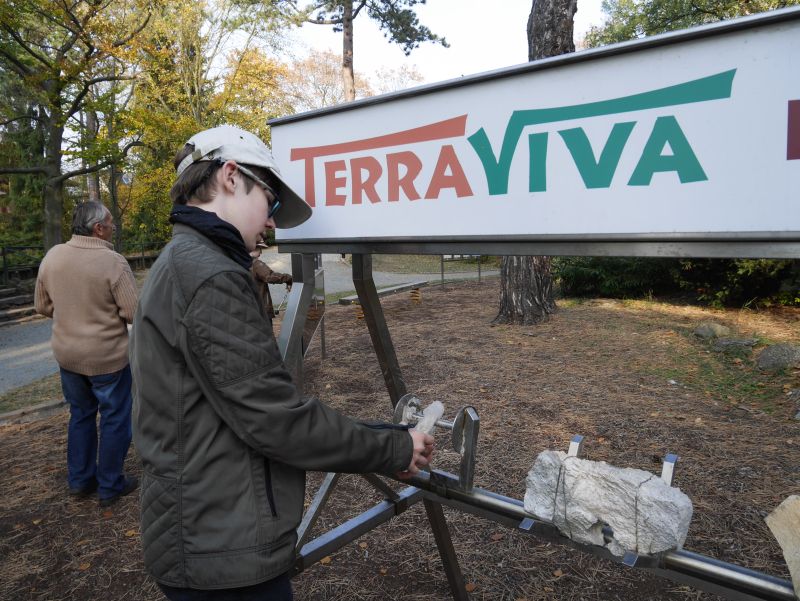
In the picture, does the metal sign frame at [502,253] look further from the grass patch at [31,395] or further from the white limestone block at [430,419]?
the grass patch at [31,395]

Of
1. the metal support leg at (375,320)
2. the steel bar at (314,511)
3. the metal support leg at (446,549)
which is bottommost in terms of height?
the metal support leg at (446,549)

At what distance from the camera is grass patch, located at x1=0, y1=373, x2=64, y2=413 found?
5.71 metres

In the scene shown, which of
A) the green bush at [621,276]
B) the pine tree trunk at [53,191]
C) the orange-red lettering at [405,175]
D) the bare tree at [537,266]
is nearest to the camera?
the orange-red lettering at [405,175]

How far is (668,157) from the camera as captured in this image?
1236mm

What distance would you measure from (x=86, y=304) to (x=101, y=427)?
0.78 metres

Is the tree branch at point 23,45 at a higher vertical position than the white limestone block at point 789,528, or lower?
higher

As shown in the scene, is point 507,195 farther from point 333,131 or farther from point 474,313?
point 474,313

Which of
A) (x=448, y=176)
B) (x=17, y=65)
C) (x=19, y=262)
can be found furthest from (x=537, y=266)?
(x=19, y=262)

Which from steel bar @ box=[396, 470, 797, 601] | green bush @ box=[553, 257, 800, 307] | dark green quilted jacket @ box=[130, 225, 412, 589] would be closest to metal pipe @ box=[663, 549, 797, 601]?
steel bar @ box=[396, 470, 797, 601]

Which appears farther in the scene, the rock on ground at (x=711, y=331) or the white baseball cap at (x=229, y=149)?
the rock on ground at (x=711, y=331)

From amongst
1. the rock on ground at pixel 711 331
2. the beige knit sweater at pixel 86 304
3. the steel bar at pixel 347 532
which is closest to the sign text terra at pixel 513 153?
the steel bar at pixel 347 532

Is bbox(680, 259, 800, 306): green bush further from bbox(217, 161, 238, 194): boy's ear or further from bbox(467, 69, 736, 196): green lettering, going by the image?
bbox(217, 161, 238, 194): boy's ear

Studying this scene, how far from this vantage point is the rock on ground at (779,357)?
531 centimetres

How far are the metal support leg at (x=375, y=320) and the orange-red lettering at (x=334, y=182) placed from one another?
0.22 meters
